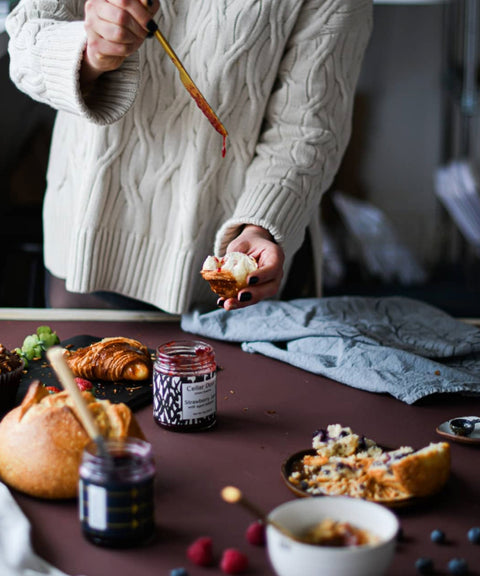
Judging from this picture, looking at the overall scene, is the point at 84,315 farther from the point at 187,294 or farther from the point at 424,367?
the point at 424,367

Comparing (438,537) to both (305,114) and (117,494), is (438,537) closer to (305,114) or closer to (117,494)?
(117,494)

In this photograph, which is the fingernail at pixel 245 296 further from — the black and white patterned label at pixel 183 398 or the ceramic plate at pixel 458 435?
the ceramic plate at pixel 458 435

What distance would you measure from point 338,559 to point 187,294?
1070mm

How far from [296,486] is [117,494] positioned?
0.79 feet

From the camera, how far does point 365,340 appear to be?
1.49 metres

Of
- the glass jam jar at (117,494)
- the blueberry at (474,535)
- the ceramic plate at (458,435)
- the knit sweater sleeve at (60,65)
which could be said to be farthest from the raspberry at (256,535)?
the knit sweater sleeve at (60,65)

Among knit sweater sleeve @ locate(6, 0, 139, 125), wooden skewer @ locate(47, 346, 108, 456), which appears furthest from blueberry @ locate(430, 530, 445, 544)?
knit sweater sleeve @ locate(6, 0, 139, 125)

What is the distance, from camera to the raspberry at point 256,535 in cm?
81

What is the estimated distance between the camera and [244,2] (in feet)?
5.31

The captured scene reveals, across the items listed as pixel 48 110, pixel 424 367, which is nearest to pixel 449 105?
pixel 48 110

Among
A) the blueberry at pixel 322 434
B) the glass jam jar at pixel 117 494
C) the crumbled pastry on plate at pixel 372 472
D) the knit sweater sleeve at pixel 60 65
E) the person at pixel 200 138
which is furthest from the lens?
the person at pixel 200 138

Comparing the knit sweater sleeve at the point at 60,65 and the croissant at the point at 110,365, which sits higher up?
the knit sweater sleeve at the point at 60,65

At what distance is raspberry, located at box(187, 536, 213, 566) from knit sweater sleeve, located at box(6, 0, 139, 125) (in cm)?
97

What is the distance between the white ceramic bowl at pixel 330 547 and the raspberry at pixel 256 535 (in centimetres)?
7
